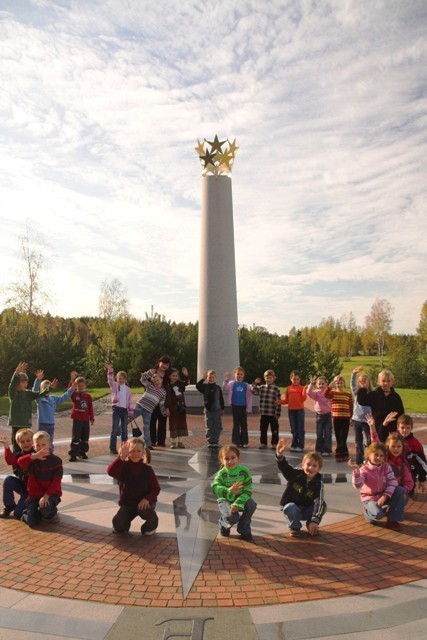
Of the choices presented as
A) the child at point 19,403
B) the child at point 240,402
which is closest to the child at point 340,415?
the child at point 240,402

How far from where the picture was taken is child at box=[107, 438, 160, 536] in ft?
18.2

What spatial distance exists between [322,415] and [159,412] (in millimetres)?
3574

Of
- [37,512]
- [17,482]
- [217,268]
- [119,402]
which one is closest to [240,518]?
[37,512]

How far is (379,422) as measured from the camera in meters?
7.99

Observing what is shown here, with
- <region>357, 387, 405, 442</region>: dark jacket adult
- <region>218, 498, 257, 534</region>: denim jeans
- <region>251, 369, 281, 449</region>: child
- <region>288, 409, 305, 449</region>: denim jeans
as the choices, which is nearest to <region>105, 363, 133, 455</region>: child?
<region>251, 369, 281, 449</region>: child

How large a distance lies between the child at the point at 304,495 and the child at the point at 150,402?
5194 mm

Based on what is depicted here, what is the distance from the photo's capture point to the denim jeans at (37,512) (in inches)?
231

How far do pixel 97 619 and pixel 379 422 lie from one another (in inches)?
221

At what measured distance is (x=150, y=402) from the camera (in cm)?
1045

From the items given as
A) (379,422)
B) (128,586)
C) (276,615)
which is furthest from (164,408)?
(276,615)

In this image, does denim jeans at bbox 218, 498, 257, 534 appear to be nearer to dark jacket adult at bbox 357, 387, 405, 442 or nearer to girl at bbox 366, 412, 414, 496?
girl at bbox 366, 412, 414, 496

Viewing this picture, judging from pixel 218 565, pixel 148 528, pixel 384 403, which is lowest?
pixel 218 565

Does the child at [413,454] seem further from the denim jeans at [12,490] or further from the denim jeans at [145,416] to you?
the denim jeans at [145,416]

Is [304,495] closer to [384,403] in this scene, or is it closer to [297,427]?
[384,403]
